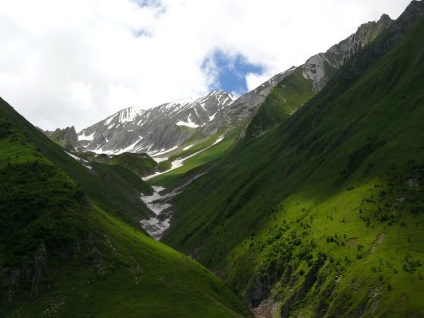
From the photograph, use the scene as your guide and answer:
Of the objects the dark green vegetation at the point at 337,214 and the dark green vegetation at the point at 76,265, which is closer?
the dark green vegetation at the point at 76,265

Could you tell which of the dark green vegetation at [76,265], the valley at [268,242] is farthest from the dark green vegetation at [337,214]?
the dark green vegetation at [76,265]

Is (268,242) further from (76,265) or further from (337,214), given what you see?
(76,265)

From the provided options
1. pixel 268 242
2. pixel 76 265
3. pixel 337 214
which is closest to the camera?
pixel 76 265

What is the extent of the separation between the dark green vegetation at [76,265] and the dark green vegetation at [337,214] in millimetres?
13622

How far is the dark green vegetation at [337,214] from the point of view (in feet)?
204

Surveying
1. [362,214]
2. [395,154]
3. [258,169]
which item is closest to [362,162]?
[395,154]

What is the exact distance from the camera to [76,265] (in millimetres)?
62156

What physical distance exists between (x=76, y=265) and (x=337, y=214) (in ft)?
163

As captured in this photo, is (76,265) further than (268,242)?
No

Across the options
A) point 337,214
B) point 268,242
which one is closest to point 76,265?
point 268,242

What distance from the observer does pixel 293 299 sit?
72.1 metres

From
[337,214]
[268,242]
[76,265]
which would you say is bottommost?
[337,214]

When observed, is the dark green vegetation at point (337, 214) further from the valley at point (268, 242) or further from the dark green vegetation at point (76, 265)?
the dark green vegetation at point (76, 265)

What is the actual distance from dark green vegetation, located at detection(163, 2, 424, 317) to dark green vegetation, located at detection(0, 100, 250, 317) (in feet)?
44.7
